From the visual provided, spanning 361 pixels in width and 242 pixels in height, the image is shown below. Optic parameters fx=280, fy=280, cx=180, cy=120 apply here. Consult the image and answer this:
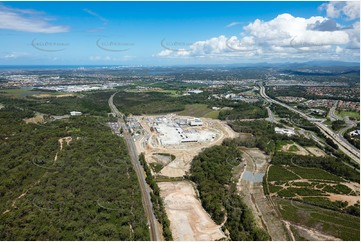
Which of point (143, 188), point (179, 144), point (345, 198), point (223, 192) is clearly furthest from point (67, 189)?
point (345, 198)

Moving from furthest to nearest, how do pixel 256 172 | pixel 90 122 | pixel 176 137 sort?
pixel 90 122 < pixel 176 137 < pixel 256 172

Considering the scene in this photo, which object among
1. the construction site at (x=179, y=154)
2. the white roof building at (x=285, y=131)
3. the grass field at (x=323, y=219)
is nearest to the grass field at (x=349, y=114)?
the white roof building at (x=285, y=131)

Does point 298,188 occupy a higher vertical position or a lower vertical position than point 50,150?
lower

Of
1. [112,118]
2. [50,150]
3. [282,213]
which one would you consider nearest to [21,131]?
Result: [50,150]

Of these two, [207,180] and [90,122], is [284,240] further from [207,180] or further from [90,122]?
[90,122]

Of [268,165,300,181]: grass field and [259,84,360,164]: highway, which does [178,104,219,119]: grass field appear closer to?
[259,84,360,164]: highway

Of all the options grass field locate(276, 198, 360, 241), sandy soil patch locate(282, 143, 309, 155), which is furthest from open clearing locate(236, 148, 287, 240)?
sandy soil patch locate(282, 143, 309, 155)

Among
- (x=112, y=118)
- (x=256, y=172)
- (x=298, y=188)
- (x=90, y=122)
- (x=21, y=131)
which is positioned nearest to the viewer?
(x=298, y=188)

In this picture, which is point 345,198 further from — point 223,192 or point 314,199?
point 223,192
